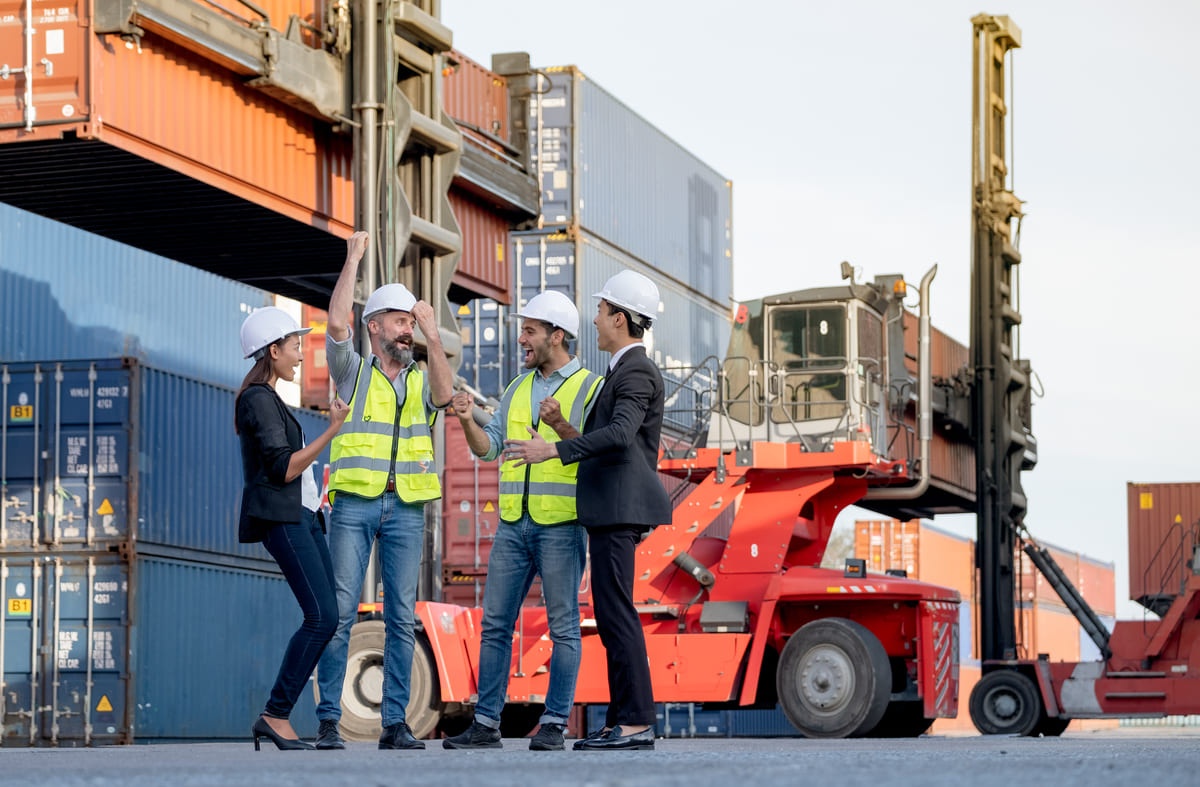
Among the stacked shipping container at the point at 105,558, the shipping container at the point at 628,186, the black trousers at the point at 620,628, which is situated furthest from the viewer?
the shipping container at the point at 628,186

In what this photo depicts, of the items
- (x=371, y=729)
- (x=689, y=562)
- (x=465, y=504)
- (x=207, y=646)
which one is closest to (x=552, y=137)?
(x=465, y=504)

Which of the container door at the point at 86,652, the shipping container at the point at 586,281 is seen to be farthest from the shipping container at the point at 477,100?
the container door at the point at 86,652

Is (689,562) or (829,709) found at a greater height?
(689,562)

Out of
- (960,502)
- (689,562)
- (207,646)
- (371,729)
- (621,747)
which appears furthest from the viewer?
(960,502)

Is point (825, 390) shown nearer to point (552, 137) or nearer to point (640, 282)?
point (640, 282)

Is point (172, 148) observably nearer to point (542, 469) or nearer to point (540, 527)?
point (542, 469)

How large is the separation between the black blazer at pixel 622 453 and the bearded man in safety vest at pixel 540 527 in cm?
20

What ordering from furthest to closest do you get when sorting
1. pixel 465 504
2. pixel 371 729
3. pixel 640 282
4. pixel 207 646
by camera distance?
pixel 465 504, pixel 207 646, pixel 371 729, pixel 640 282

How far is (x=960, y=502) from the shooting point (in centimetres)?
2214

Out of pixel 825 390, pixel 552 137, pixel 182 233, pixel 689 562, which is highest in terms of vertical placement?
pixel 552 137

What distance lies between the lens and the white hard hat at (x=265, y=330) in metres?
7.59

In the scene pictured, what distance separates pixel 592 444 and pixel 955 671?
812cm

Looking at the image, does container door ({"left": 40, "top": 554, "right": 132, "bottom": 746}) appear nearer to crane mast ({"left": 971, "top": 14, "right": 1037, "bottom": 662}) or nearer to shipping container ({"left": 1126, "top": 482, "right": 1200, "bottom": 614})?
crane mast ({"left": 971, "top": 14, "right": 1037, "bottom": 662})

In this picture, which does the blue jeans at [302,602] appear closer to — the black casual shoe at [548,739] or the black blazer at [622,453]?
the black casual shoe at [548,739]
